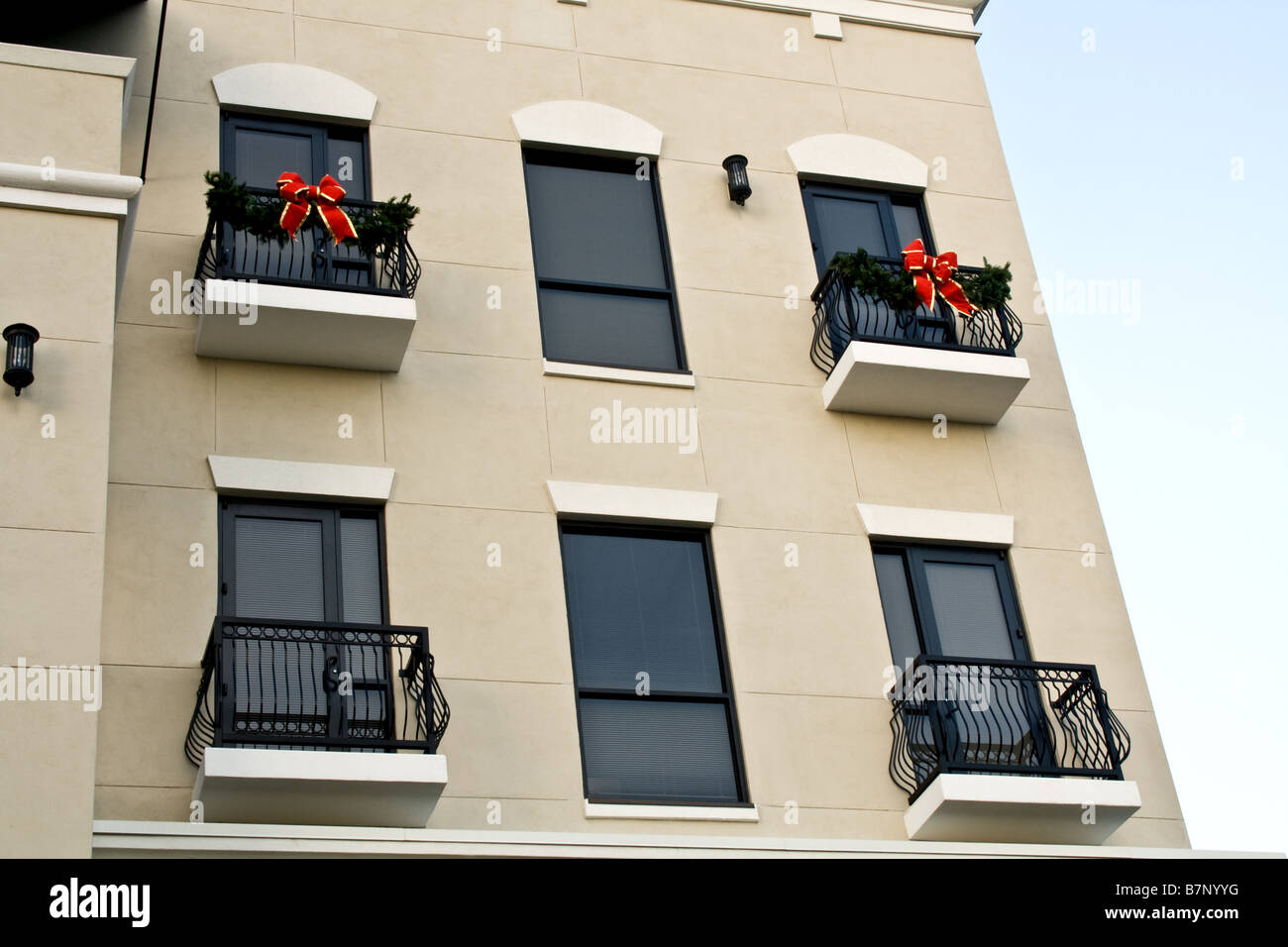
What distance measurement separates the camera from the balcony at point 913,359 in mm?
13586

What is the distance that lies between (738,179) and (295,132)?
380 cm

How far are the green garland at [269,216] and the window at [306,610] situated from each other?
2093 mm

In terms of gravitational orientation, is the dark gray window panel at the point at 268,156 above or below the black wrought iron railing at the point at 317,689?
above

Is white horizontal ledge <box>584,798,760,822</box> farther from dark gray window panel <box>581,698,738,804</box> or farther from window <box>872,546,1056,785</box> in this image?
window <box>872,546,1056,785</box>

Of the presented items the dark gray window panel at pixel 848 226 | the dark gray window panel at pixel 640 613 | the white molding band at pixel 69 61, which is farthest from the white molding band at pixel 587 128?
the dark gray window panel at pixel 640 613

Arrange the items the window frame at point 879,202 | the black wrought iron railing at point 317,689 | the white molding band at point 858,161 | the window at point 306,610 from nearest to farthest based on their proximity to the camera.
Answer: the black wrought iron railing at point 317,689 < the window at point 306,610 < the window frame at point 879,202 < the white molding band at point 858,161

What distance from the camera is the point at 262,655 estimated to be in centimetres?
1127

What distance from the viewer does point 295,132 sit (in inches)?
559

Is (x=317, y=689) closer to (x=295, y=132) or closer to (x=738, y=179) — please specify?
(x=295, y=132)

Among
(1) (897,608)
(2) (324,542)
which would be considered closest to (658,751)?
(1) (897,608)

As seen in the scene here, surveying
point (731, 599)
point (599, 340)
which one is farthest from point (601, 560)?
point (599, 340)

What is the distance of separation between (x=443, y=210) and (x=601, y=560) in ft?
11.1

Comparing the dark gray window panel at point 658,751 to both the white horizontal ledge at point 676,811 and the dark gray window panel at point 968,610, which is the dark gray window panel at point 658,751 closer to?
Answer: the white horizontal ledge at point 676,811

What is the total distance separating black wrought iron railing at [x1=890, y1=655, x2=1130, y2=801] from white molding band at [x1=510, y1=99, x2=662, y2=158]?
17.8 ft
